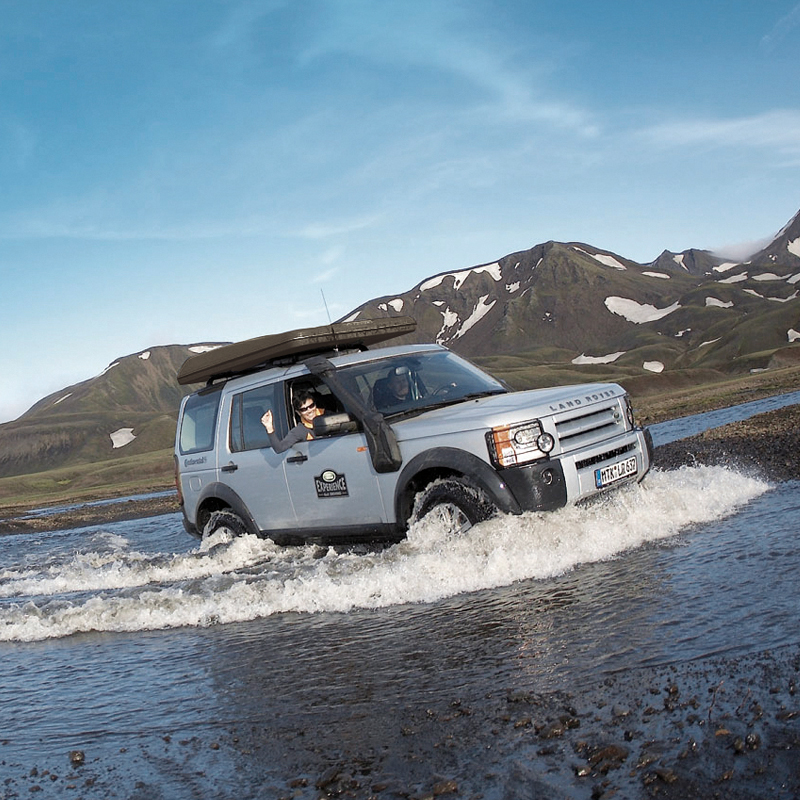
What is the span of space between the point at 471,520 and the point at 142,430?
174 m

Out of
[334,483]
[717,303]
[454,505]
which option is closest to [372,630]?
[454,505]

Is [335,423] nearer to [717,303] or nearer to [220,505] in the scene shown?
[220,505]

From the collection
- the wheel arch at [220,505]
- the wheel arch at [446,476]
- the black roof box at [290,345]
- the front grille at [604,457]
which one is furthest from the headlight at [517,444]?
the wheel arch at [220,505]

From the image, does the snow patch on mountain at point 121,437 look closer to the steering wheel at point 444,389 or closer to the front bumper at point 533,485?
the steering wheel at point 444,389

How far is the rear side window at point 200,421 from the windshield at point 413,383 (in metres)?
2.15

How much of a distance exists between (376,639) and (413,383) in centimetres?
346

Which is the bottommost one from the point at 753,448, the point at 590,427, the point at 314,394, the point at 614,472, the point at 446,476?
the point at 753,448

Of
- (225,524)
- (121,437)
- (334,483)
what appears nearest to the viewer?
(334,483)

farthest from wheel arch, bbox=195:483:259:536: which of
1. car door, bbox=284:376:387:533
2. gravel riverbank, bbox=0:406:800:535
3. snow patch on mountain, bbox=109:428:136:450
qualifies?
snow patch on mountain, bbox=109:428:136:450

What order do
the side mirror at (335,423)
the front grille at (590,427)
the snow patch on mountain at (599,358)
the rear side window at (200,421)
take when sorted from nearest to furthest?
the front grille at (590,427), the side mirror at (335,423), the rear side window at (200,421), the snow patch on mountain at (599,358)

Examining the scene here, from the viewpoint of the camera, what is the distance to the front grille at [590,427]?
7.09 m

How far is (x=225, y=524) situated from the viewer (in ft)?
32.6

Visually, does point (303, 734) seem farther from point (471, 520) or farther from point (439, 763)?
point (471, 520)

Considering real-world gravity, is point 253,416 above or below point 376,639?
above
